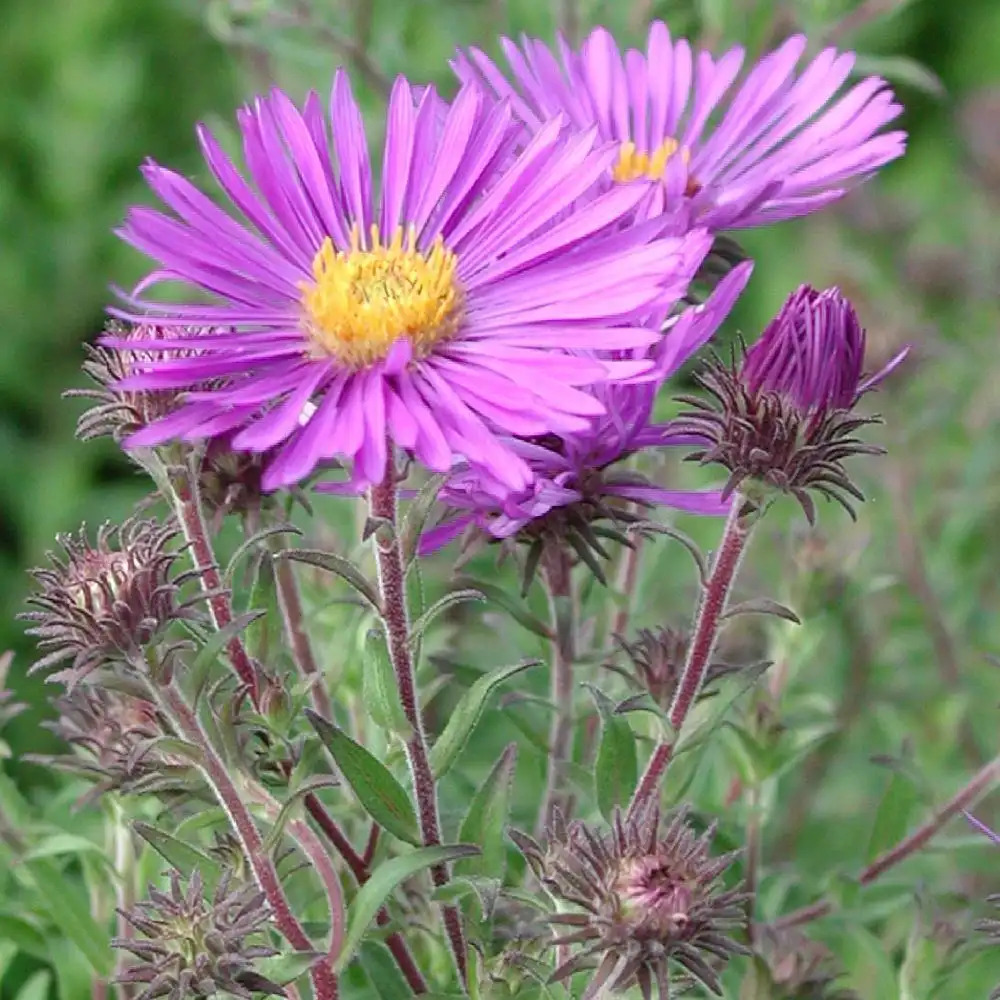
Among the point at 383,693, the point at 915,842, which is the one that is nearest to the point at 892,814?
the point at 915,842

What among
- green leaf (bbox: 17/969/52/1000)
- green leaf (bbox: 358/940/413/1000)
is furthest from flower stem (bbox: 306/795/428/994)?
green leaf (bbox: 17/969/52/1000)

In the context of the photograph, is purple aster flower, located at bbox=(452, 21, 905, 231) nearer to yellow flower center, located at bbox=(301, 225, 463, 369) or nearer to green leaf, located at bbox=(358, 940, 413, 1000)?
yellow flower center, located at bbox=(301, 225, 463, 369)

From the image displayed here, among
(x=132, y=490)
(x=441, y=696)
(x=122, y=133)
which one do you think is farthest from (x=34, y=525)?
(x=441, y=696)

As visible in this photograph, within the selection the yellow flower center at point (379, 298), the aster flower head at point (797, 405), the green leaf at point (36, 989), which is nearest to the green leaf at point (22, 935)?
the green leaf at point (36, 989)

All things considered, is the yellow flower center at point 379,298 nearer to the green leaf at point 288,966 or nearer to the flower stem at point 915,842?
the green leaf at point 288,966

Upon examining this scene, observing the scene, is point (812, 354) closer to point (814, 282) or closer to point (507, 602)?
point (507, 602)
